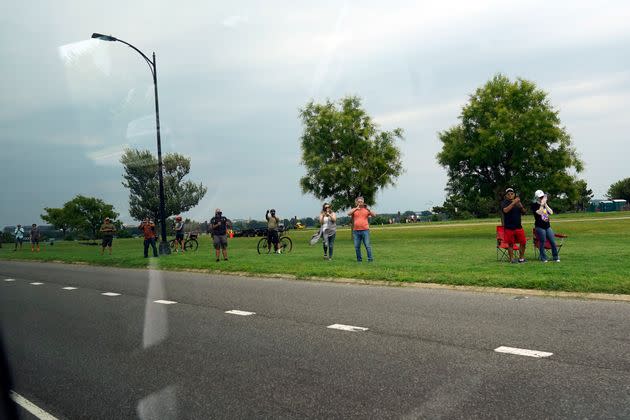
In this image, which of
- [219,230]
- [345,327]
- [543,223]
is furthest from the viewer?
[219,230]

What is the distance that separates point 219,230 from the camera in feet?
59.5

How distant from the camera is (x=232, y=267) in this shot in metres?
15.6

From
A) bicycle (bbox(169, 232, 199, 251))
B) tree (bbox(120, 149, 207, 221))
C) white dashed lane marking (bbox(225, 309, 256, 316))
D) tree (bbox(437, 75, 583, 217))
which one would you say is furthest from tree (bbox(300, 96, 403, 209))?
tree (bbox(120, 149, 207, 221))

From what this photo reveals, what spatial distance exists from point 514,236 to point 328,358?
9.17m

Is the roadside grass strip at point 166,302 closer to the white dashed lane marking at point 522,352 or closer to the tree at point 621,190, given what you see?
the white dashed lane marking at point 522,352

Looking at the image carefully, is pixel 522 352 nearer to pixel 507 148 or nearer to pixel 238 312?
pixel 238 312

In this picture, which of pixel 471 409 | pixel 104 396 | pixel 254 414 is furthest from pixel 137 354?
pixel 471 409

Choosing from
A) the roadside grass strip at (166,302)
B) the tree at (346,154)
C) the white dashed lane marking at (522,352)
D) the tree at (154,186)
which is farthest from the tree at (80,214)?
the white dashed lane marking at (522,352)

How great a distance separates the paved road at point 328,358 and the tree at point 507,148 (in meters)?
23.8

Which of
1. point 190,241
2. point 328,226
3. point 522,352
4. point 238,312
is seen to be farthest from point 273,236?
point 522,352

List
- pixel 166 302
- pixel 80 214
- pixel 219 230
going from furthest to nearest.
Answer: pixel 80 214, pixel 219 230, pixel 166 302

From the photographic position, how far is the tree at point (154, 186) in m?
70.1

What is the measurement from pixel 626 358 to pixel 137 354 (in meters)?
4.89

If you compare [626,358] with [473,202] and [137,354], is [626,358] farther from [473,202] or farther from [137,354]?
[473,202]
